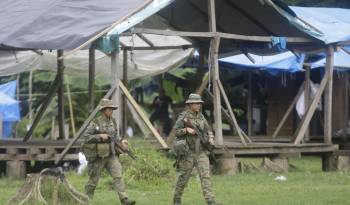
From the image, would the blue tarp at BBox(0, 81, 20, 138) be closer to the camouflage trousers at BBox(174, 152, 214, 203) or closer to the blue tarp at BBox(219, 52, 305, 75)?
the blue tarp at BBox(219, 52, 305, 75)

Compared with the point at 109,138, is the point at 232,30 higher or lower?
higher

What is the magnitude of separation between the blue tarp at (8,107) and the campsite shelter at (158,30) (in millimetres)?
11343

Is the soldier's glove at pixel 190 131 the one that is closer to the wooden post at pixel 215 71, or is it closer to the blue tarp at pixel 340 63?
the wooden post at pixel 215 71

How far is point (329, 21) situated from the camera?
2509 centimetres

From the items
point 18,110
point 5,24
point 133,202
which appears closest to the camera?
point 133,202

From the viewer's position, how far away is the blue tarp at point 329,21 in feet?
69.1

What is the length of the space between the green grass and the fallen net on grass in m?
1.40

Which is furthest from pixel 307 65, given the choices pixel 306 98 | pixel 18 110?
pixel 18 110

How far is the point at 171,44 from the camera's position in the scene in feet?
77.6

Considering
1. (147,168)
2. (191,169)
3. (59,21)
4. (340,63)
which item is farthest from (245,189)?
(340,63)

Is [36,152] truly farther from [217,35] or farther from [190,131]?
[190,131]

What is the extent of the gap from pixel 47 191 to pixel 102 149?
116 cm

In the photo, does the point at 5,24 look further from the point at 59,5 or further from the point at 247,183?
the point at 247,183

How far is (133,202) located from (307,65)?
40.9 feet
